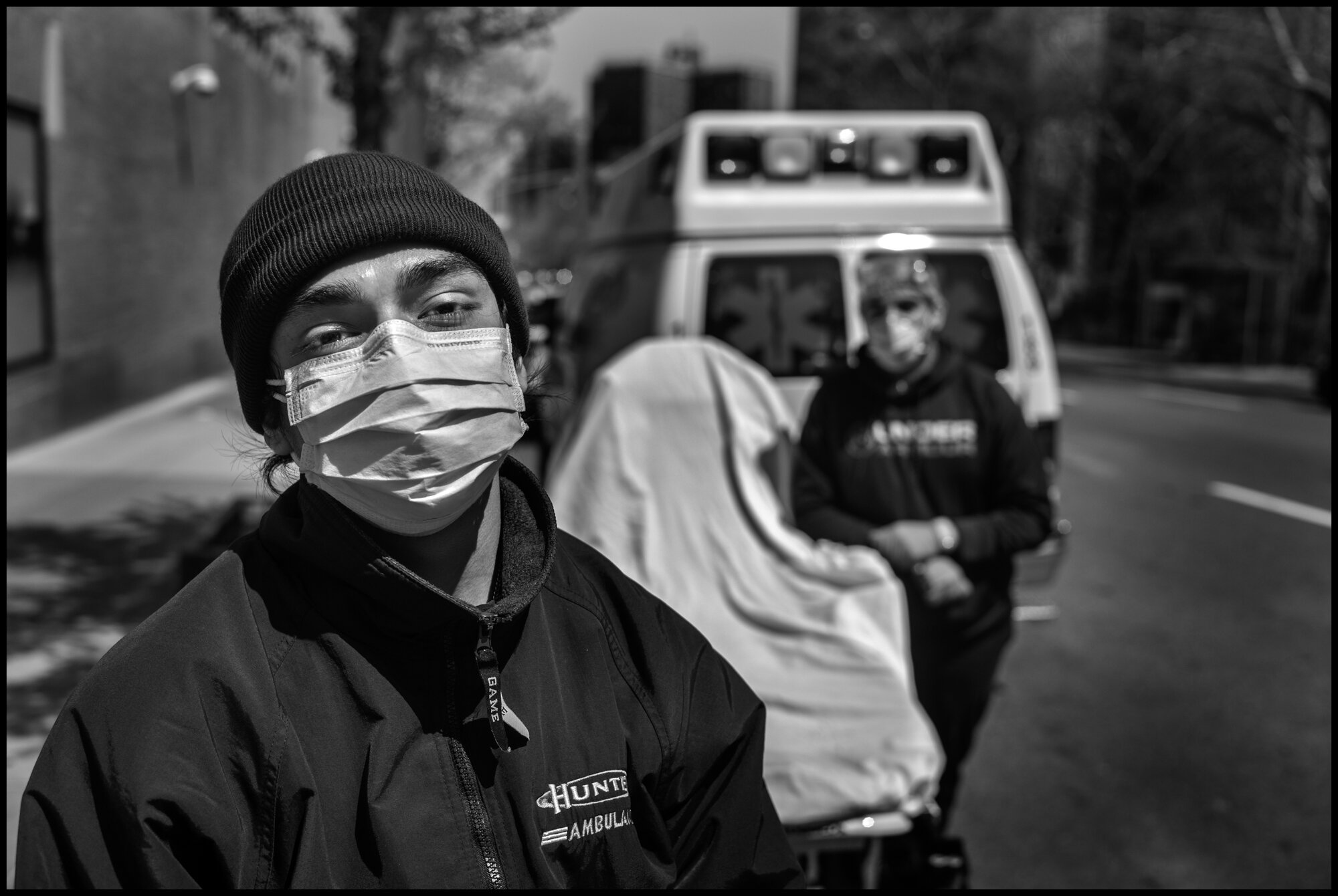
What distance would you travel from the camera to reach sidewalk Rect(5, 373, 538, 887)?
5.19 metres

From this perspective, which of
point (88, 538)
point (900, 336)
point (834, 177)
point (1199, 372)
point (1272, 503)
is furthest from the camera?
point (1199, 372)

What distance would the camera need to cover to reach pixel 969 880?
4117 mm

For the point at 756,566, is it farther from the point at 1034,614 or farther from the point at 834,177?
the point at 1034,614

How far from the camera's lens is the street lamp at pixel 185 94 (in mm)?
16156

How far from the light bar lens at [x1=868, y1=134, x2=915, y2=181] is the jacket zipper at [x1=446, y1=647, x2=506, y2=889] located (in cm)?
558

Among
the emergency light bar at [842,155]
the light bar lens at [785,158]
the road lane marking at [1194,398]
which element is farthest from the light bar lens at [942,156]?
the road lane marking at [1194,398]

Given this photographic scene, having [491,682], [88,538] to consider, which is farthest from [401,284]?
[88,538]

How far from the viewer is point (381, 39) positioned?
737cm

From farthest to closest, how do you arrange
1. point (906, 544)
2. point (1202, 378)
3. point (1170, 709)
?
point (1202, 378) → point (1170, 709) → point (906, 544)

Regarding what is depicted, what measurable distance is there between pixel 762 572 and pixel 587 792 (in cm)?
214

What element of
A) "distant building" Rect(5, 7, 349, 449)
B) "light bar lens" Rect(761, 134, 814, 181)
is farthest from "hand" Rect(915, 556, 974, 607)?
"distant building" Rect(5, 7, 349, 449)

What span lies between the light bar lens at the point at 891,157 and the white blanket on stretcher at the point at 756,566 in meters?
2.63

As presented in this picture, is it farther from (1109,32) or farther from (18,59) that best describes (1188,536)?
(1109,32)

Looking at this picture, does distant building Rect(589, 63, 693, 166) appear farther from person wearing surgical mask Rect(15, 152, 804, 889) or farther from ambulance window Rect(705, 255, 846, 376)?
person wearing surgical mask Rect(15, 152, 804, 889)
